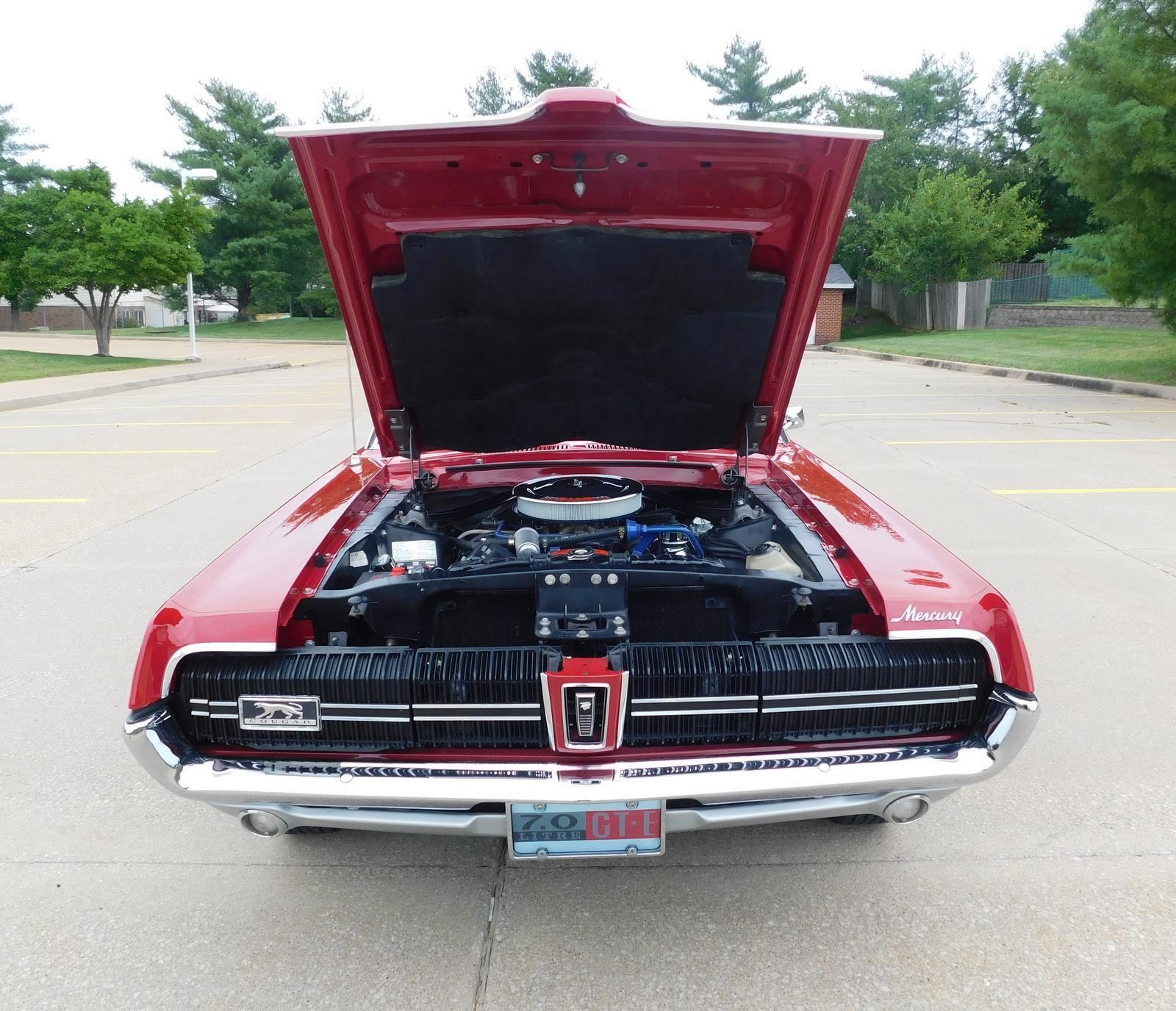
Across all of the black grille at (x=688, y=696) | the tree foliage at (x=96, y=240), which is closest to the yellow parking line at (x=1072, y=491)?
the black grille at (x=688, y=696)

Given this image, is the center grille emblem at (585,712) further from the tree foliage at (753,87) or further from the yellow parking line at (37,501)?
the tree foliage at (753,87)

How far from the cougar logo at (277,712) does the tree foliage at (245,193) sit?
126ft

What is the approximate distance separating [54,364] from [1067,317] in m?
27.0

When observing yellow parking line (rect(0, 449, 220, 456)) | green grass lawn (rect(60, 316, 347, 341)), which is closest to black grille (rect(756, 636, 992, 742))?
yellow parking line (rect(0, 449, 220, 456))

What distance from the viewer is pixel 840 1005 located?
1959 millimetres

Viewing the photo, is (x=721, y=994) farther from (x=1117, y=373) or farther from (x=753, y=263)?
(x=1117, y=373)

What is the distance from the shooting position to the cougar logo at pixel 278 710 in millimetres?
2035

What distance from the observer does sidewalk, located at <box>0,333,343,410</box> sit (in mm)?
15195

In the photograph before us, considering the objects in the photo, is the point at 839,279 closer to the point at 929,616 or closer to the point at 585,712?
the point at 929,616

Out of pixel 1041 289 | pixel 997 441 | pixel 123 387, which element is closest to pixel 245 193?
pixel 123 387

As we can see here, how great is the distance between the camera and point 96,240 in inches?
851

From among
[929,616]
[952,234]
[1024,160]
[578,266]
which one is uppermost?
[1024,160]

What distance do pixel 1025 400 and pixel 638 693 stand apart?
12.6 meters

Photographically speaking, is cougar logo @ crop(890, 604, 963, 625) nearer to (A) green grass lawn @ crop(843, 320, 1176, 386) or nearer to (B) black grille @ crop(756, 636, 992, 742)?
(B) black grille @ crop(756, 636, 992, 742)
